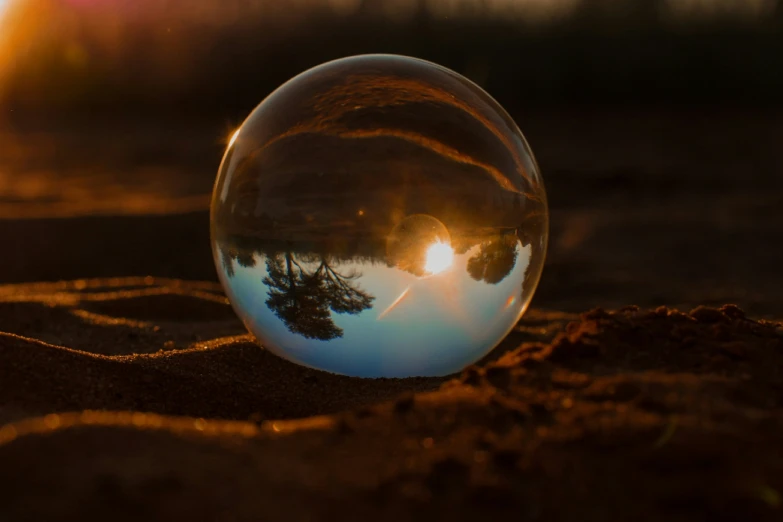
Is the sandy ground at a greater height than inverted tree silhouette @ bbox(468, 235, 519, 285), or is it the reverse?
inverted tree silhouette @ bbox(468, 235, 519, 285)

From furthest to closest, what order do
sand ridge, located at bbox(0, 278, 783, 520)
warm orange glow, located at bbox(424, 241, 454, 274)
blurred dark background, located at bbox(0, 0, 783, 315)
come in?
blurred dark background, located at bbox(0, 0, 783, 315)
warm orange glow, located at bbox(424, 241, 454, 274)
sand ridge, located at bbox(0, 278, 783, 520)

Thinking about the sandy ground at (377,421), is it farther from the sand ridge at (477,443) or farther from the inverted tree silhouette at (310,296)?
the inverted tree silhouette at (310,296)

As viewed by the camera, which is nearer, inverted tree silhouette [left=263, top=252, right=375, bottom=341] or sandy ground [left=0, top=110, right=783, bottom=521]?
sandy ground [left=0, top=110, right=783, bottom=521]

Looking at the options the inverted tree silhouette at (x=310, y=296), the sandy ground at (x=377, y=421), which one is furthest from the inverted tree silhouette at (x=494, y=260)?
the inverted tree silhouette at (x=310, y=296)

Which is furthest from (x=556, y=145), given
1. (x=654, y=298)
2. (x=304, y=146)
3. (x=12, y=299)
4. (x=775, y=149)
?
(x=304, y=146)

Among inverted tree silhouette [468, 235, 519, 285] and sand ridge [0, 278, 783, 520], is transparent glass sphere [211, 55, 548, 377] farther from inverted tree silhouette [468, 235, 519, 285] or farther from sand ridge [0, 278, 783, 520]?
sand ridge [0, 278, 783, 520]

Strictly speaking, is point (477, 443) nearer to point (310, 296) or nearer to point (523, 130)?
point (310, 296)

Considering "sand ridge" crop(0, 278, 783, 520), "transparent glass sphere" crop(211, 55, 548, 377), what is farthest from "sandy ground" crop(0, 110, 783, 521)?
"transparent glass sphere" crop(211, 55, 548, 377)
